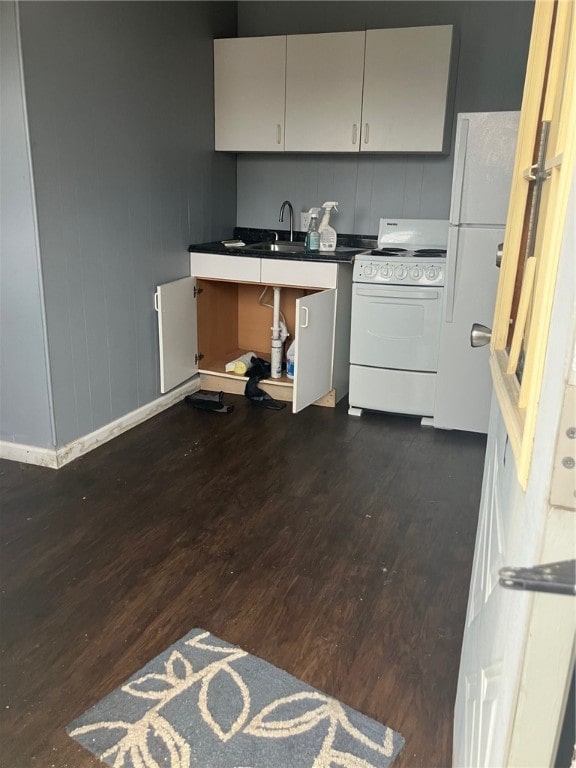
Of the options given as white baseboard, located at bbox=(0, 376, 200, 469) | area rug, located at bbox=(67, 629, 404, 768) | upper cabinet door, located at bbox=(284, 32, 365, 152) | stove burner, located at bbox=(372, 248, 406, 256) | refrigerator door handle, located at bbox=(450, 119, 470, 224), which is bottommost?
area rug, located at bbox=(67, 629, 404, 768)

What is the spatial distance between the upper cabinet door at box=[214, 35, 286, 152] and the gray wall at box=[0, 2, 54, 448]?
1.65 metres

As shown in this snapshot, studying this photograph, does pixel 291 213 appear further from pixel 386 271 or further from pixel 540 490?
pixel 540 490

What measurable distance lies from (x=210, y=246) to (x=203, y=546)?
83.6 inches

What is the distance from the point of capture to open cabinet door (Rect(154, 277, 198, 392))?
11.2ft

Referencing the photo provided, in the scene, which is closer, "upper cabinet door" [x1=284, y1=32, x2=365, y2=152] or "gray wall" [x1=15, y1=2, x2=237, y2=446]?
"gray wall" [x1=15, y1=2, x2=237, y2=446]

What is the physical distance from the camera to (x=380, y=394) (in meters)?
3.52

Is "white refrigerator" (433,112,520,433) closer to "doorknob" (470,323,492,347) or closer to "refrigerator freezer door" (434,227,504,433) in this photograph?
"refrigerator freezer door" (434,227,504,433)

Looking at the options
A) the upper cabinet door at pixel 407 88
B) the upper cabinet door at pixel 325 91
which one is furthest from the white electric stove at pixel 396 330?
the upper cabinet door at pixel 325 91

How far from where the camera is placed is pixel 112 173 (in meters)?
2.95

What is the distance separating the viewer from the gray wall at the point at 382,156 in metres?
3.46

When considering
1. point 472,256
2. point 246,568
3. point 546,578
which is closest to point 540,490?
point 546,578

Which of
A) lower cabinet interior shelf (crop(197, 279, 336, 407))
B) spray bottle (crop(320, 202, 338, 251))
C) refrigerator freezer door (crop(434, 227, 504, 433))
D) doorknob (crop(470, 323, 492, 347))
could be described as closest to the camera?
doorknob (crop(470, 323, 492, 347))

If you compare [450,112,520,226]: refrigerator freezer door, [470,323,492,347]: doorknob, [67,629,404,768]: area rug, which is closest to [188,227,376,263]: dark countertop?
[450,112,520,226]: refrigerator freezer door

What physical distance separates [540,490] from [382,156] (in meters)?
3.56
